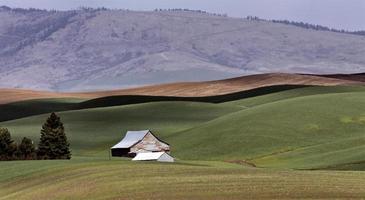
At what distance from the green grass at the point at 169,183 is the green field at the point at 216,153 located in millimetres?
52

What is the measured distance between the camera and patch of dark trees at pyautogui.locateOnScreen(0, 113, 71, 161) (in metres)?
77.0

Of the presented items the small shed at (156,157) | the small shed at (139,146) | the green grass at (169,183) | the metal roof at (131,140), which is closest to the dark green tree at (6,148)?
the small shed at (156,157)

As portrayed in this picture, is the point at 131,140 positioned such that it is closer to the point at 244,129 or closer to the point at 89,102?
the point at 244,129

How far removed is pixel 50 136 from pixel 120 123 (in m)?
34.5

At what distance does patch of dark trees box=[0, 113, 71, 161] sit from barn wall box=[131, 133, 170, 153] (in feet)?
34.4

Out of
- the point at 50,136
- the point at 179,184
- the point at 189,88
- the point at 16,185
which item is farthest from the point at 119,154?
the point at 189,88

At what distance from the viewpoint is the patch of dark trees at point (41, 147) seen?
7699 centimetres

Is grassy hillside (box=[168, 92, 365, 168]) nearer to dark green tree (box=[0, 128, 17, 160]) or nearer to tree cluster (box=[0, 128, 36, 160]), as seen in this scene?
tree cluster (box=[0, 128, 36, 160])

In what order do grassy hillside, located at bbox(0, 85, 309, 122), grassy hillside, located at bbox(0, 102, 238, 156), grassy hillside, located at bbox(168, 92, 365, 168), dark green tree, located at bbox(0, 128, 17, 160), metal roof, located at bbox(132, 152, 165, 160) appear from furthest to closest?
grassy hillside, located at bbox(0, 85, 309, 122), grassy hillside, located at bbox(0, 102, 238, 156), metal roof, located at bbox(132, 152, 165, 160), dark green tree, located at bbox(0, 128, 17, 160), grassy hillside, located at bbox(168, 92, 365, 168)

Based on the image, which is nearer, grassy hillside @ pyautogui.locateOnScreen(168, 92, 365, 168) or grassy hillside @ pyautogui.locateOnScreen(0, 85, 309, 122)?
grassy hillside @ pyautogui.locateOnScreen(168, 92, 365, 168)

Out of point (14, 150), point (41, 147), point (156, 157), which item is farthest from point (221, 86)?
point (14, 150)

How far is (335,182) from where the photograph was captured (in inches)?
1677

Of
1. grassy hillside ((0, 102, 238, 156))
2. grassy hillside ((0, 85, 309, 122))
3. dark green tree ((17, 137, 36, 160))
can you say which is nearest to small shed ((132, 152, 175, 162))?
dark green tree ((17, 137, 36, 160))

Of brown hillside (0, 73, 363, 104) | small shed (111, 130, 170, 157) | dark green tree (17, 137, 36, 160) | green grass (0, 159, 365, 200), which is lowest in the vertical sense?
brown hillside (0, 73, 363, 104)
